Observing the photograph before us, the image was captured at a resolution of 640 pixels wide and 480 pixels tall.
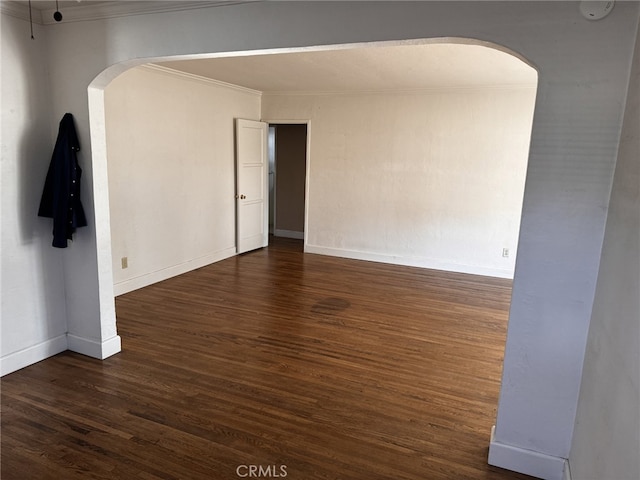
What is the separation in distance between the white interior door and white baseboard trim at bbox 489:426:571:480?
4893 mm

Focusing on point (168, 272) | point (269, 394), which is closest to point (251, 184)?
point (168, 272)

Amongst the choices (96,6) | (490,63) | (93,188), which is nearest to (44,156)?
(93,188)

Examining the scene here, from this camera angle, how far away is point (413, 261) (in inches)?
243

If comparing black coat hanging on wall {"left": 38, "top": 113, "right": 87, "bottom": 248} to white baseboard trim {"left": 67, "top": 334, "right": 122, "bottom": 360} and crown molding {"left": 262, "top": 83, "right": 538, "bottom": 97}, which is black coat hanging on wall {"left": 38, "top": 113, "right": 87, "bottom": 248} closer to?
white baseboard trim {"left": 67, "top": 334, "right": 122, "bottom": 360}

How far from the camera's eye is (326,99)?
20.7 ft

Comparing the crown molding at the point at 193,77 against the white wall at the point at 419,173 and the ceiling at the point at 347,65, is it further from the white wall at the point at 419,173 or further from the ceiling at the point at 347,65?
the white wall at the point at 419,173

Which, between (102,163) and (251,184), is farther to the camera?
(251,184)

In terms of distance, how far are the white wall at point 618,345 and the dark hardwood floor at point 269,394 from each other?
26.1 inches

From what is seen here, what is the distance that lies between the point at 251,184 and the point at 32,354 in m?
4.00

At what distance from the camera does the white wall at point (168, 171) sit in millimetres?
4465

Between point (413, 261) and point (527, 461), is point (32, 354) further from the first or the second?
point (413, 261)

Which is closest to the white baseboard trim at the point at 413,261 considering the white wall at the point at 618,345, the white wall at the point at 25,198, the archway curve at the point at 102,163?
the archway curve at the point at 102,163

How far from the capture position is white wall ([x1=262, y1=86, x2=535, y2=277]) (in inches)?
217

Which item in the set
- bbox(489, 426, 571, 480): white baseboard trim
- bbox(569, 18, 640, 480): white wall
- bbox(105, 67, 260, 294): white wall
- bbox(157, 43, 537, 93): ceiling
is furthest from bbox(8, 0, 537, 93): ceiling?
bbox(489, 426, 571, 480): white baseboard trim
